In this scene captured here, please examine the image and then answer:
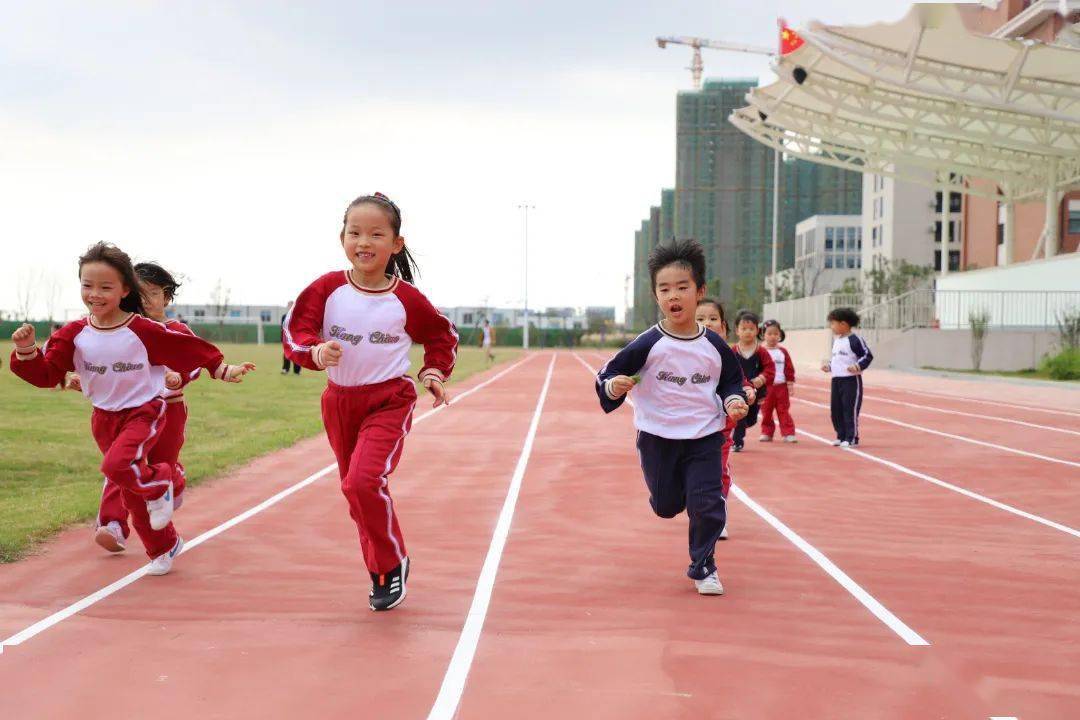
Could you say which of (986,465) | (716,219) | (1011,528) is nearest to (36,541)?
(1011,528)

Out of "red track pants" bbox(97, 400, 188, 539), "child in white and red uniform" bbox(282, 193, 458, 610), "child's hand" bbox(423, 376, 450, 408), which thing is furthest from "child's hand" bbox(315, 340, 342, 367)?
"red track pants" bbox(97, 400, 188, 539)

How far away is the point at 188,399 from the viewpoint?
20562mm

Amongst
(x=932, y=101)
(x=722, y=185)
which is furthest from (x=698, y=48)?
(x=932, y=101)

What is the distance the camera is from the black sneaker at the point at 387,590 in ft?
17.0

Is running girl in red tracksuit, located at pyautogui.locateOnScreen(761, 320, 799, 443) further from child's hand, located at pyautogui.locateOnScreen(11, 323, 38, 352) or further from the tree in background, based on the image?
the tree in background

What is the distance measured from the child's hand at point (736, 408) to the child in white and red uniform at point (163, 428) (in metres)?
2.99

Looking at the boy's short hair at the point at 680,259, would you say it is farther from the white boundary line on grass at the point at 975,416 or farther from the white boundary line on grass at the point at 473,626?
the white boundary line on grass at the point at 975,416

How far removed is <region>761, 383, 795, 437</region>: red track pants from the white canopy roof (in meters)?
21.6

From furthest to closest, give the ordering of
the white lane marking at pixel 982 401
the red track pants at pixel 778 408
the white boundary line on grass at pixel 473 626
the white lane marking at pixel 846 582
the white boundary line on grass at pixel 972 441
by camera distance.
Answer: the white lane marking at pixel 982 401 → the red track pants at pixel 778 408 → the white boundary line on grass at pixel 972 441 → the white lane marking at pixel 846 582 → the white boundary line on grass at pixel 473 626

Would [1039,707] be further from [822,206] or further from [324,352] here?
[822,206]

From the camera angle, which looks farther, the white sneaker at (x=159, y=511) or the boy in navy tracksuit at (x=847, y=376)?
the boy in navy tracksuit at (x=847, y=376)

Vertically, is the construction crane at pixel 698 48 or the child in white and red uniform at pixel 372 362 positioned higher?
the construction crane at pixel 698 48

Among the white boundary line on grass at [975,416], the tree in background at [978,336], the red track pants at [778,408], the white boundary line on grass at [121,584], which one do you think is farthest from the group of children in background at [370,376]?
the tree in background at [978,336]

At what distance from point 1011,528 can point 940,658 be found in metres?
3.62
